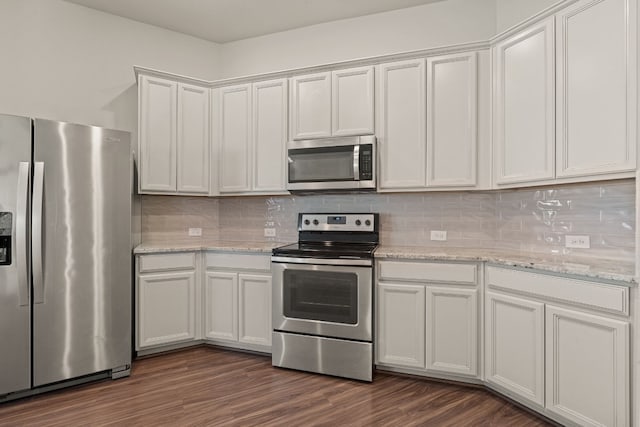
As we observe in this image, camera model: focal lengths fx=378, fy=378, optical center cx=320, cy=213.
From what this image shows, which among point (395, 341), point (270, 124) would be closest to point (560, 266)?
point (395, 341)

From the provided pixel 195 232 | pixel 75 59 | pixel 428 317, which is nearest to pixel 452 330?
pixel 428 317

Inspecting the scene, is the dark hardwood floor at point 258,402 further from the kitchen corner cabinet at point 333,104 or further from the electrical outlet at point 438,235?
the kitchen corner cabinet at point 333,104

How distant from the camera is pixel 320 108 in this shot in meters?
3.33

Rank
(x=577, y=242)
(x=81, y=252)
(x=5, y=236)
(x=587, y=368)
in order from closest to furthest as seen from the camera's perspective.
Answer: (x=587, y=368)
(x=5, y=236)
(x=577, y=242)
(x=81, y=252)

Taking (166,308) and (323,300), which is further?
(166,308)

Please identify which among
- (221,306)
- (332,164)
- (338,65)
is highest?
(338,65)

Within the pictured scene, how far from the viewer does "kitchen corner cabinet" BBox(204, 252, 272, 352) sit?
3.25 m

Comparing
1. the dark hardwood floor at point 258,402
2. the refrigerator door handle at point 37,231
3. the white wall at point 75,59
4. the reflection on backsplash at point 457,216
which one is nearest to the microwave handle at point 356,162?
the reflection on backsplash at point 457,216

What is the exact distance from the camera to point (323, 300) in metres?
2.93

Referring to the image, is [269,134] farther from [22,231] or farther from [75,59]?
[22,231]

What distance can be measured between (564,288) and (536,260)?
0.95 feet

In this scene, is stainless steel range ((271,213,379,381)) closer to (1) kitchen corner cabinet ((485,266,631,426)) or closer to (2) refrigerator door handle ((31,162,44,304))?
(1) kitchen corner cabinet ((485,266,631,426))

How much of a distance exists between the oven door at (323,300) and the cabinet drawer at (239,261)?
19 centimetres

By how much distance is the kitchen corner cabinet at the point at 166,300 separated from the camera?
3.16 m
